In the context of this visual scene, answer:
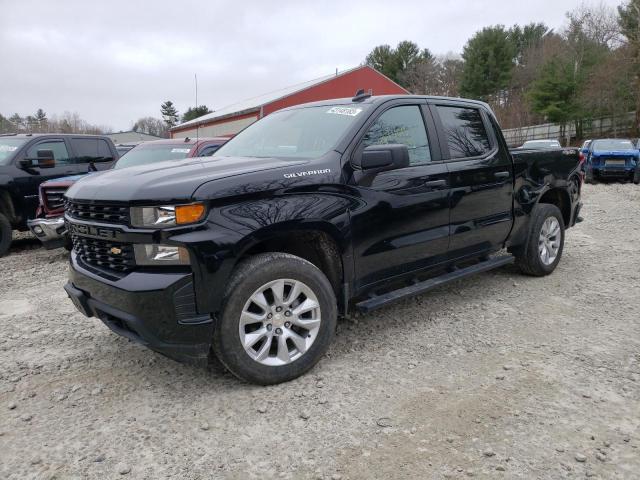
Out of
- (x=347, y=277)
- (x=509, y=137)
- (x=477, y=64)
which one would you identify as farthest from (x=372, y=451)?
(x=477, y=64)

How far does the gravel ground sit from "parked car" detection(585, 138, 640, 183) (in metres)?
13.5

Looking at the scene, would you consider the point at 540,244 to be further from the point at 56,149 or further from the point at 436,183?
the point at 56,149

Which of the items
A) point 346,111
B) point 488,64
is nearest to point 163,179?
point 346,111

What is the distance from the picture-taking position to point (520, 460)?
2359 mm

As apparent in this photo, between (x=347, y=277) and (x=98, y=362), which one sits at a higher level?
(x=347, y=277)

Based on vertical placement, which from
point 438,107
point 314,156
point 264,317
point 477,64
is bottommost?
point 264,317

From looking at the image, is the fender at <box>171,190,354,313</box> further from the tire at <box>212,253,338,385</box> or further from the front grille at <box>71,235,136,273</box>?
the front grille at <box>71,235,136,273</box>

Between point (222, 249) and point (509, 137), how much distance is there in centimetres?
4405

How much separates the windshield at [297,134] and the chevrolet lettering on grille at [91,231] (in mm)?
1311

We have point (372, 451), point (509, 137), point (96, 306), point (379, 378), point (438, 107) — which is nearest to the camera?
point (372, 451)

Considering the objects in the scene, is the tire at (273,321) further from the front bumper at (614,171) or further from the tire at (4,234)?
the front bumper at (614,171)

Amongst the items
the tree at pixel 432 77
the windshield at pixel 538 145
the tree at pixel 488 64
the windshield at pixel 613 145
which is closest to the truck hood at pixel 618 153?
the windshield at pixel 613 145

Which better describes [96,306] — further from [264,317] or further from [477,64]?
[477,64]

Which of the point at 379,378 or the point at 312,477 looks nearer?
the point at 312,477
